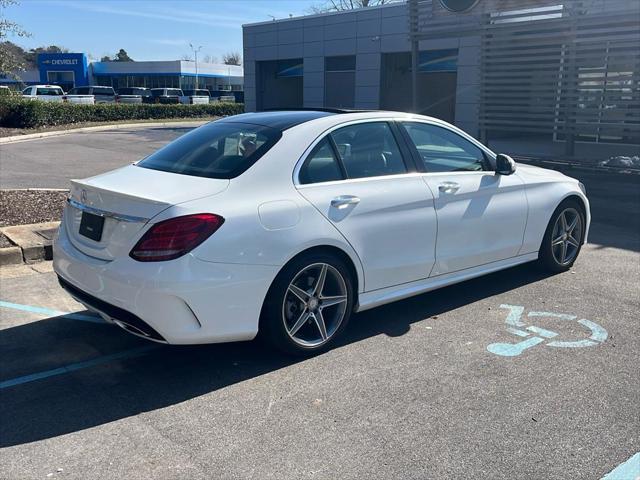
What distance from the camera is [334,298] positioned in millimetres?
4410

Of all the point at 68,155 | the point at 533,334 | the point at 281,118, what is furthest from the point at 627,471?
the point at 68,155

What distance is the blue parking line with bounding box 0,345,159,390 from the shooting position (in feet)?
13.2

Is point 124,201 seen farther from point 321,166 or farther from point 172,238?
point 321,166

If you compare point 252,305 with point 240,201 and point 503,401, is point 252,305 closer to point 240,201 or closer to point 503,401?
point 240,201

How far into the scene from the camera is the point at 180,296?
11.9 feet

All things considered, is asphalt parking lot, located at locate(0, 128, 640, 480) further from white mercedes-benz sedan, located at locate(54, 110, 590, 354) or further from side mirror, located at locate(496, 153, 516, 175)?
side mirror, located at locate(496, 153, 516, 175)

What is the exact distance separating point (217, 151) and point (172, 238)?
3.46ft

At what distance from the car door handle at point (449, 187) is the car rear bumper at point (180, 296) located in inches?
69.3

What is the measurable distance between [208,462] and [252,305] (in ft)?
3.53

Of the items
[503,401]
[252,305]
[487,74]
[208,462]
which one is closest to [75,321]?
[252,305]

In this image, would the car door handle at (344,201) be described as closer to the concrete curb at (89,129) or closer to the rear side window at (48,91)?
the concrete curb at (89,129)

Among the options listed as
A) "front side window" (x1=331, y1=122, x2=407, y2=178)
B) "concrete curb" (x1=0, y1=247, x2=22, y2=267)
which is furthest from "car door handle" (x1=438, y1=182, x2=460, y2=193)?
"concrete curb" (x1=0, y1=247, x2=22, y2=267)

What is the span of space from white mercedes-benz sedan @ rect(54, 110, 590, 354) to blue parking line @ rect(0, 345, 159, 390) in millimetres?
457

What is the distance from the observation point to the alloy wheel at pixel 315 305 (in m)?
4.22
